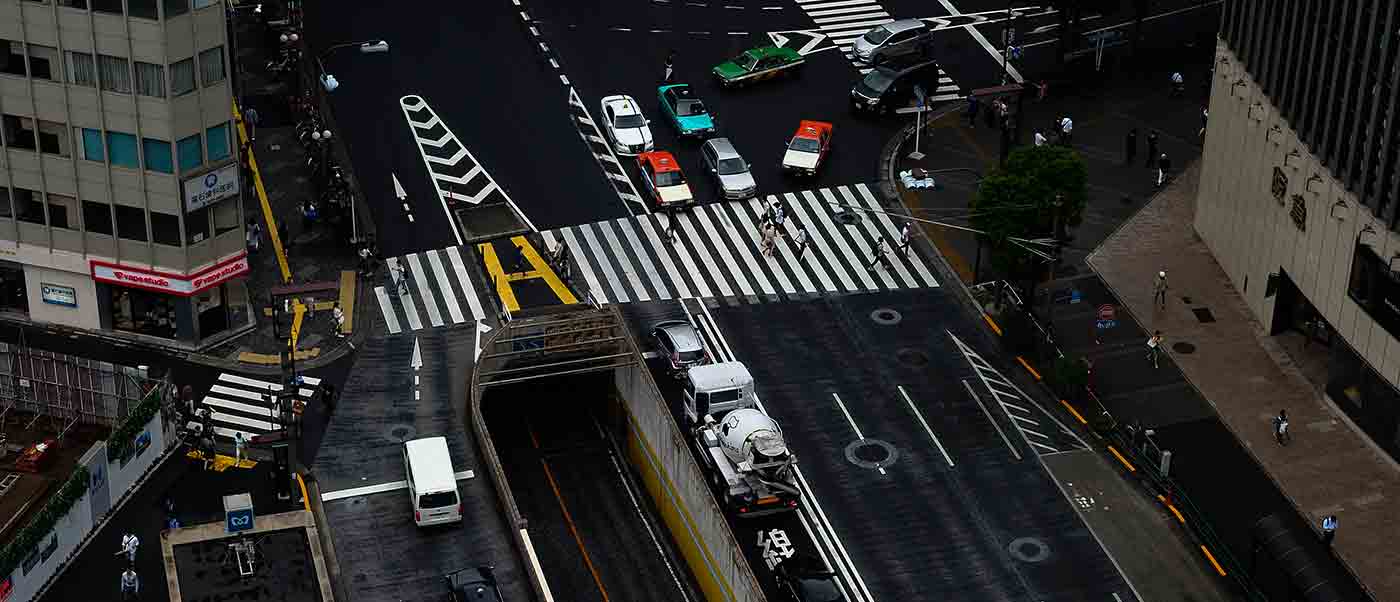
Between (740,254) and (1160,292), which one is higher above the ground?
(740,254)

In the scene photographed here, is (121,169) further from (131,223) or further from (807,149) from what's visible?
(807,149)

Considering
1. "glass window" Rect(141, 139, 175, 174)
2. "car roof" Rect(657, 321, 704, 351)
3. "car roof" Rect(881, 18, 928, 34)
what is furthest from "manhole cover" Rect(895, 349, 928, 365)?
"glass window" Rect(141, 139, 175, 174)

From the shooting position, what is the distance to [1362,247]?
315ft

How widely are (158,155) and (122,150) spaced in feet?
5.38

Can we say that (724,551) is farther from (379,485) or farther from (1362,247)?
(1362,247)

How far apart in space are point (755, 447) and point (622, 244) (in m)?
23.7

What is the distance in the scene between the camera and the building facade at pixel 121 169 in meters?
95.8

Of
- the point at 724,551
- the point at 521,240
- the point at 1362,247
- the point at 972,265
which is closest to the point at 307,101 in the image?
the point at 521,240

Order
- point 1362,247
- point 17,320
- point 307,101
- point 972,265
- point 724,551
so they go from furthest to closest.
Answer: point 307,101 < point 972,265 < point 17,320 < point 1362,247 < point 724,551

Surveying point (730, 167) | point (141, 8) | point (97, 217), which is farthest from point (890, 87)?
point (97, 217)

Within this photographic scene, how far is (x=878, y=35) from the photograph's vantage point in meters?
131

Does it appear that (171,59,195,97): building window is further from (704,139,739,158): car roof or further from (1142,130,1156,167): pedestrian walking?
(1142,130,1156,167): pedestrian walking

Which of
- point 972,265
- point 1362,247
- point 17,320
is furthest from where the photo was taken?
point 972,265

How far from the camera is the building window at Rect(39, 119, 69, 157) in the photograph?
98312mm
